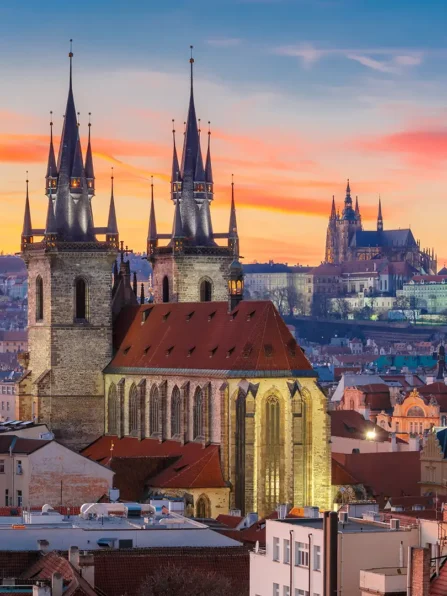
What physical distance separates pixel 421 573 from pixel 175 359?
61084 millimetres

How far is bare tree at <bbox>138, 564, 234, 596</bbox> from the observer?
4822 cm

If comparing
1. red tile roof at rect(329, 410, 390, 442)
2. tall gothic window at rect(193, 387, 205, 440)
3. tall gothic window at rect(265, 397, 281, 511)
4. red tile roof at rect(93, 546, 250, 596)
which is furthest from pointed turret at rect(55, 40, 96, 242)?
red tile roof at rect(93, 546, 250, 596)

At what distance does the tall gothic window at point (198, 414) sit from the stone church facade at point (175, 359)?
0.27 ft

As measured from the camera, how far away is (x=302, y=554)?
143 feet

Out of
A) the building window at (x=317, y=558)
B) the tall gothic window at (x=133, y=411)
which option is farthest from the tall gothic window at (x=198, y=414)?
the building window at (x=317, y=558)

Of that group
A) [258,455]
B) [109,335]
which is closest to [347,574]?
[258,455]

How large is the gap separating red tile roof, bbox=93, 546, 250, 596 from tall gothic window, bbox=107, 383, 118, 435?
47.0 meters

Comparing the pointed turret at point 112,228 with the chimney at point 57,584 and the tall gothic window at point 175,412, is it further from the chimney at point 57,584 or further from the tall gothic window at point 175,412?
the chimney at point 57,584

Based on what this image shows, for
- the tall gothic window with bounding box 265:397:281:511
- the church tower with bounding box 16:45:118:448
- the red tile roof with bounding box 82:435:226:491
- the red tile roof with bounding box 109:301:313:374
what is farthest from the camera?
the church tower with bounding box 16:45:118:448

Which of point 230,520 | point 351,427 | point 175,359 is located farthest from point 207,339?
point 351,427

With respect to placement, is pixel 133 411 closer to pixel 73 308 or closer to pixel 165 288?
pixel 73 308

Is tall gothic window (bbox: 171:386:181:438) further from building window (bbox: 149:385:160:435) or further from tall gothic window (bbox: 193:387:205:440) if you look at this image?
tall gothic window (bbox: 193:387:205:440)

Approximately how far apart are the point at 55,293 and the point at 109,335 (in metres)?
3.04

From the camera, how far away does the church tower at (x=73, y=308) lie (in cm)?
10538
